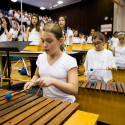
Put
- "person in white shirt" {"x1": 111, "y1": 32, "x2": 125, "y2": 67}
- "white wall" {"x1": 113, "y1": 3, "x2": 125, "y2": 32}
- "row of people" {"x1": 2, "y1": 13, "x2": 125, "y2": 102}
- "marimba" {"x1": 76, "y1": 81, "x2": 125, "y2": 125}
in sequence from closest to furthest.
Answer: "row of people" {"x1": 2, "y1": 13, "x2": 125, "y2": 102}, "marimba" {"x1": 76, "y1": 81, "x2": 125, "y2": 125}, "person in white shirt" {"x1": 111, "y1": 32, "x2": 125, "y2": 67}, "white wall" {"x1": 113, "y1": 3, "x2": 125, "y2": 32}

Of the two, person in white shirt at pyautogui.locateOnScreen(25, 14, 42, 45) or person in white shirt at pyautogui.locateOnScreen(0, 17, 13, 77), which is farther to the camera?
person in white shirt at pyautogui.locateOnScreen(0, 17, 13, 77)

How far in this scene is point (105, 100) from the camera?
1.95m

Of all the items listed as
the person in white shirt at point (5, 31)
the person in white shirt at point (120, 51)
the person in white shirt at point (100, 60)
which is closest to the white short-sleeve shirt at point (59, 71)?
the person in white shirt at point (100, 60)

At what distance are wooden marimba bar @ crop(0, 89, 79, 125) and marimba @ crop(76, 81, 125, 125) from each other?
0.94m

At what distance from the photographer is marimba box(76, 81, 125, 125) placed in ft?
6.18

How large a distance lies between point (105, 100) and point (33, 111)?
4.05 feet

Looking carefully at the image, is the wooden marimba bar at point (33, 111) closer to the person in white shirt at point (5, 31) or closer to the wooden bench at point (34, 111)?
the wooden bench at point (34, 111)

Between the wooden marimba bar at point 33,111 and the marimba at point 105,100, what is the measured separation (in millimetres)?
939

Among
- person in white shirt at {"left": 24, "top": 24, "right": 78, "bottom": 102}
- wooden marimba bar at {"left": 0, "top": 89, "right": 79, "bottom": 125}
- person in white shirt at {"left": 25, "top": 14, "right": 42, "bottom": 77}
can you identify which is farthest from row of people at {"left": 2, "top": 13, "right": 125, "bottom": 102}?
person in white shirt at {"left": 25, "top": 14, "right": 42, "bottom": 77}

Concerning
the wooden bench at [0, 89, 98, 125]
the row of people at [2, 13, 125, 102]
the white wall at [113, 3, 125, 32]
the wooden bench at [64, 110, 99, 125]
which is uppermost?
the white wall at [113, 3, 125, 32]

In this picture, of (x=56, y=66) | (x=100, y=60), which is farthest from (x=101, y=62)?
(x=56, y=66)

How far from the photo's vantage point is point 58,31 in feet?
4.76

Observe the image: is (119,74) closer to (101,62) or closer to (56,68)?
Result: (101,62)

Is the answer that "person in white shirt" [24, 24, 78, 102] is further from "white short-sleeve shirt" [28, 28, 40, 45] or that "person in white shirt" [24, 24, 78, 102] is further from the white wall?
the white wall
